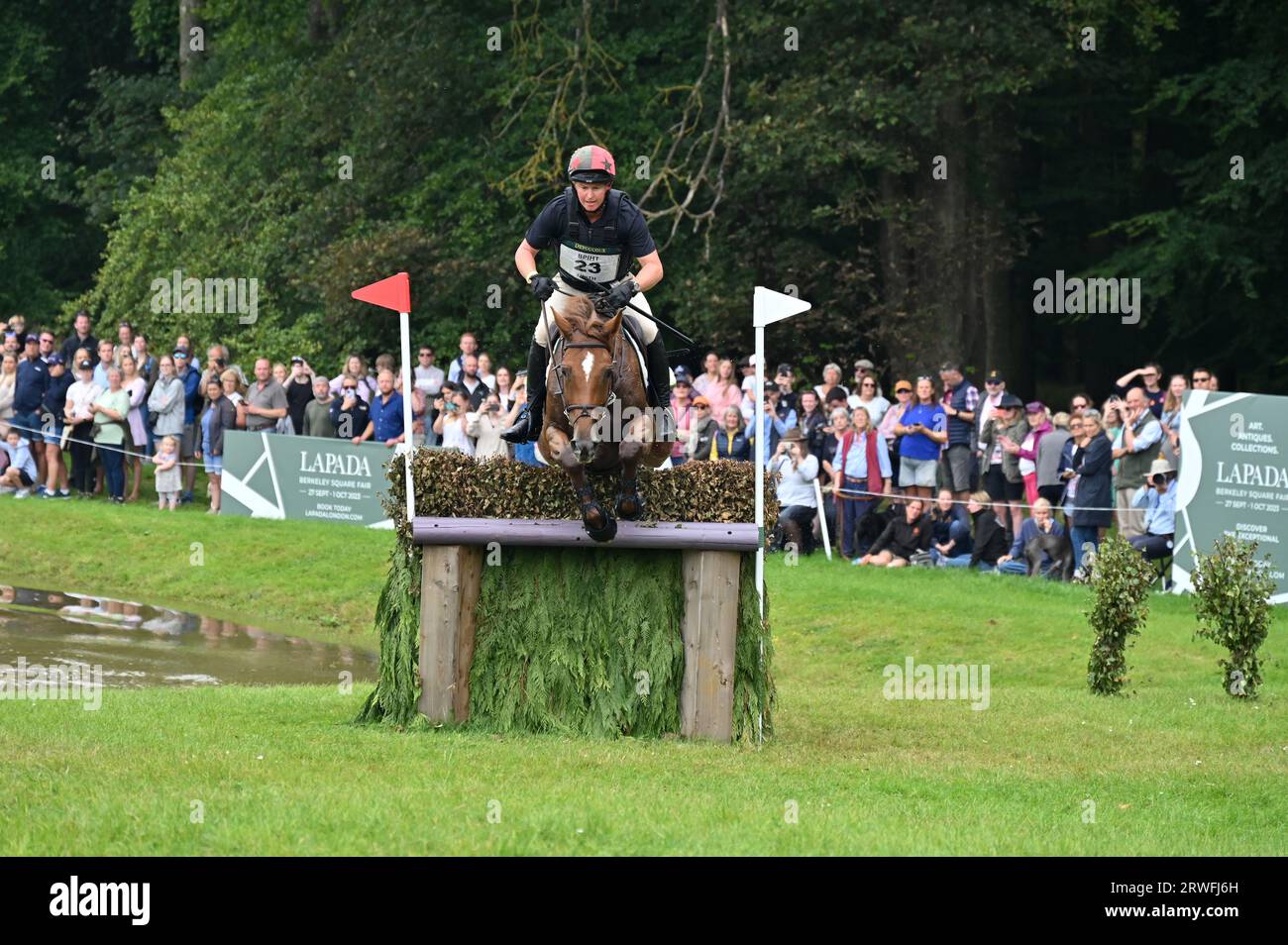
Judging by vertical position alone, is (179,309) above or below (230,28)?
below

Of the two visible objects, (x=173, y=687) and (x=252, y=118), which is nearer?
(x=173, y=687)

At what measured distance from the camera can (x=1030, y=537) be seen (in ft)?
74.6

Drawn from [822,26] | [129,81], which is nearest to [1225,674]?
[822,26]

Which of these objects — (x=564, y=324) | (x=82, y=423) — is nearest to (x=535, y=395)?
(x=564, y=324)

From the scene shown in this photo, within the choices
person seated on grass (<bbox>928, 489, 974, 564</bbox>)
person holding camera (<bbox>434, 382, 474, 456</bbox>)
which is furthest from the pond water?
person seated on grass (<bbox>928, 489, 974, 564</bbox>)

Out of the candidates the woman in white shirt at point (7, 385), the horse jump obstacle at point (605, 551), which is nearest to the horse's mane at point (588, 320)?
the horse jump obstacle at point (605, 551)

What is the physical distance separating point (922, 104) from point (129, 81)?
26.5m

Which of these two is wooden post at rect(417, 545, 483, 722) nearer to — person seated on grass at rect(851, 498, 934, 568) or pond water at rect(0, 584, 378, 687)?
pond water at rect(0, 584, 378, 687)

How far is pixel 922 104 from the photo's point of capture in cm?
3019

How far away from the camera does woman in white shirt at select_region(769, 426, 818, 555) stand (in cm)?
2391

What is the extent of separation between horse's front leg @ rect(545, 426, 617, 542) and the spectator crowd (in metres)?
7.99

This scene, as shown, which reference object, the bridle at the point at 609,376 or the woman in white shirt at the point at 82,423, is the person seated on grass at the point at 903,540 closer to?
the bridle at the point at 609,376

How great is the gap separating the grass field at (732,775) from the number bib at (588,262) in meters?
3.16
